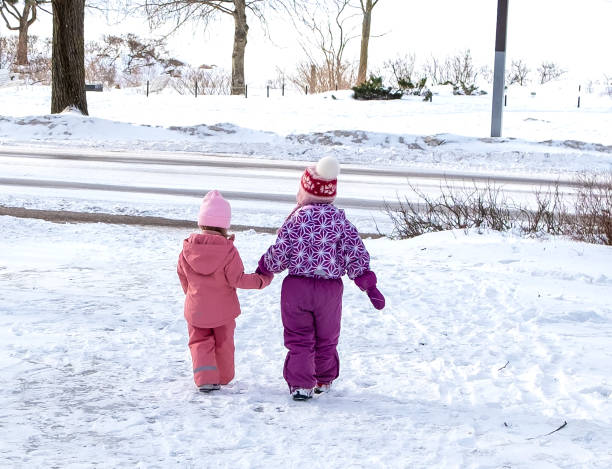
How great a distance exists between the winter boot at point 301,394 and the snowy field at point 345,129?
12315 mm

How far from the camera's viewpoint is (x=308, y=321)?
13.6ft

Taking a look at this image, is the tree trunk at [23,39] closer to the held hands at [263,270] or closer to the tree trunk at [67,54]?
the tree trunk at [67,54]

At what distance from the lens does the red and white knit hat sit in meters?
4.09

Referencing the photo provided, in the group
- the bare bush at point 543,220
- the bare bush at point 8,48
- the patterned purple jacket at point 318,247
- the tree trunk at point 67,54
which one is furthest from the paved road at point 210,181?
the bare bush at point 8,48

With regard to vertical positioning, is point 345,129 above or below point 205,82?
below

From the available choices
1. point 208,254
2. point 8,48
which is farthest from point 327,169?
point 8,48

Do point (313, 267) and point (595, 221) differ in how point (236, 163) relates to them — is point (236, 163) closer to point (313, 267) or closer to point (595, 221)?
point (595, 221)

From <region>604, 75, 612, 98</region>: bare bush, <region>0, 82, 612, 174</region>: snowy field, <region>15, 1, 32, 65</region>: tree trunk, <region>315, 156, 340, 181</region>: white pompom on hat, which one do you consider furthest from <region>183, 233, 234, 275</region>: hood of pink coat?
<region>15, 1, 32, 65</region>: tree trunk

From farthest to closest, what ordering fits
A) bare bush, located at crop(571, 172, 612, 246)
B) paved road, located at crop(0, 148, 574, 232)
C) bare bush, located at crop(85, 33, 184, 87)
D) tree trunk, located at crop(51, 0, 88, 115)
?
bare bush, located at crop(85, 33, 184, 87)
tree trunk, located at crop(51, 0, 88, 115)
paved road, located at crop(0, 148, 574, 232)
bare bush, located at crop(571, 172, 612, 246)

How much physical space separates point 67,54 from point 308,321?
758 inches

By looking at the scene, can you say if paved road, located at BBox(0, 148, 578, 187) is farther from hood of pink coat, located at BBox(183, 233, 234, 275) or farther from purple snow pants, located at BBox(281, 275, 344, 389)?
hood of pink coat, located at BBox(183, 233, 234, 275)

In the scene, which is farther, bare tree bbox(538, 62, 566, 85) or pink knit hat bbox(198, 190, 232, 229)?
bare tree bbox(538, 62, 566, 85)

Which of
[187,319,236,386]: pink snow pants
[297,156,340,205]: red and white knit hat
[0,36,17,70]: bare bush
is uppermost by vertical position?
[0,36,17,70]: bare bush

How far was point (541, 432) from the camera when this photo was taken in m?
3.77
